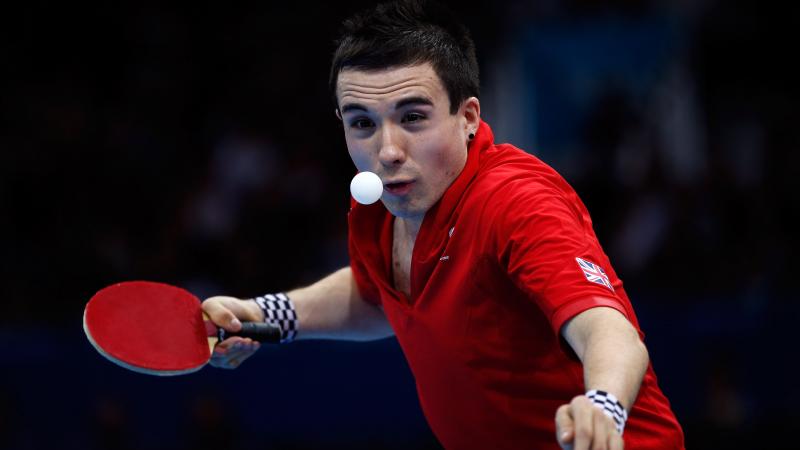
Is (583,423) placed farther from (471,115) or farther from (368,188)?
(471,115)

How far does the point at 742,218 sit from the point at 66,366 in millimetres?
6418

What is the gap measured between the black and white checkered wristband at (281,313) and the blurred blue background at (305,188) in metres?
Answer: 4.18

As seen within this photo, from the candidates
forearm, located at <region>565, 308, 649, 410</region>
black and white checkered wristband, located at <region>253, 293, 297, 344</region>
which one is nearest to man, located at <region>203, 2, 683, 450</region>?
forearm, located at <region>565, 308, 649, 410</region>

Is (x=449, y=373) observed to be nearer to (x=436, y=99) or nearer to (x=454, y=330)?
(x=454, y=330)

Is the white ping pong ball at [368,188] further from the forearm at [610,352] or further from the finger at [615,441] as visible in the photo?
the finger at [615,441]

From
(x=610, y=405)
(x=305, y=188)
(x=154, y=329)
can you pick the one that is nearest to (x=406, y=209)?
(x=154, y=329)

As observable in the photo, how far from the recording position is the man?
3896 millimetres

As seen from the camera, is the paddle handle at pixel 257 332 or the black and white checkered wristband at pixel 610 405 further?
the paddle handle at pixel 257 332

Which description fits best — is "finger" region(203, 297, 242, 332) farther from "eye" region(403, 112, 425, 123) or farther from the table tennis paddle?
"eye" region(403, 112, 425, 123)

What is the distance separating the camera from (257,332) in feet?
16.1

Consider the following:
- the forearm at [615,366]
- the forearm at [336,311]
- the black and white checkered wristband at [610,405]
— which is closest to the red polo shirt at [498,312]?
the forearm at [615,366]

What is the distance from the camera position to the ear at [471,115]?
4.58 meters

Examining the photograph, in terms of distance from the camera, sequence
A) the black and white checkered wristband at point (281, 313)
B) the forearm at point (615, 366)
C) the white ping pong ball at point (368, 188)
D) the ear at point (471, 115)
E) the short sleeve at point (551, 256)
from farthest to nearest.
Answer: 1. the black and white checkered wristband at point (281, 313)
2. the ear at point (471, 115)
3. the white ping pong ball at point (368, 188)
4. the short sleeve at point (551, 256)
5. the forearm at point (615, 366)

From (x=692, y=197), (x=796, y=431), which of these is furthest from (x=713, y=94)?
(x=796, y=431)
